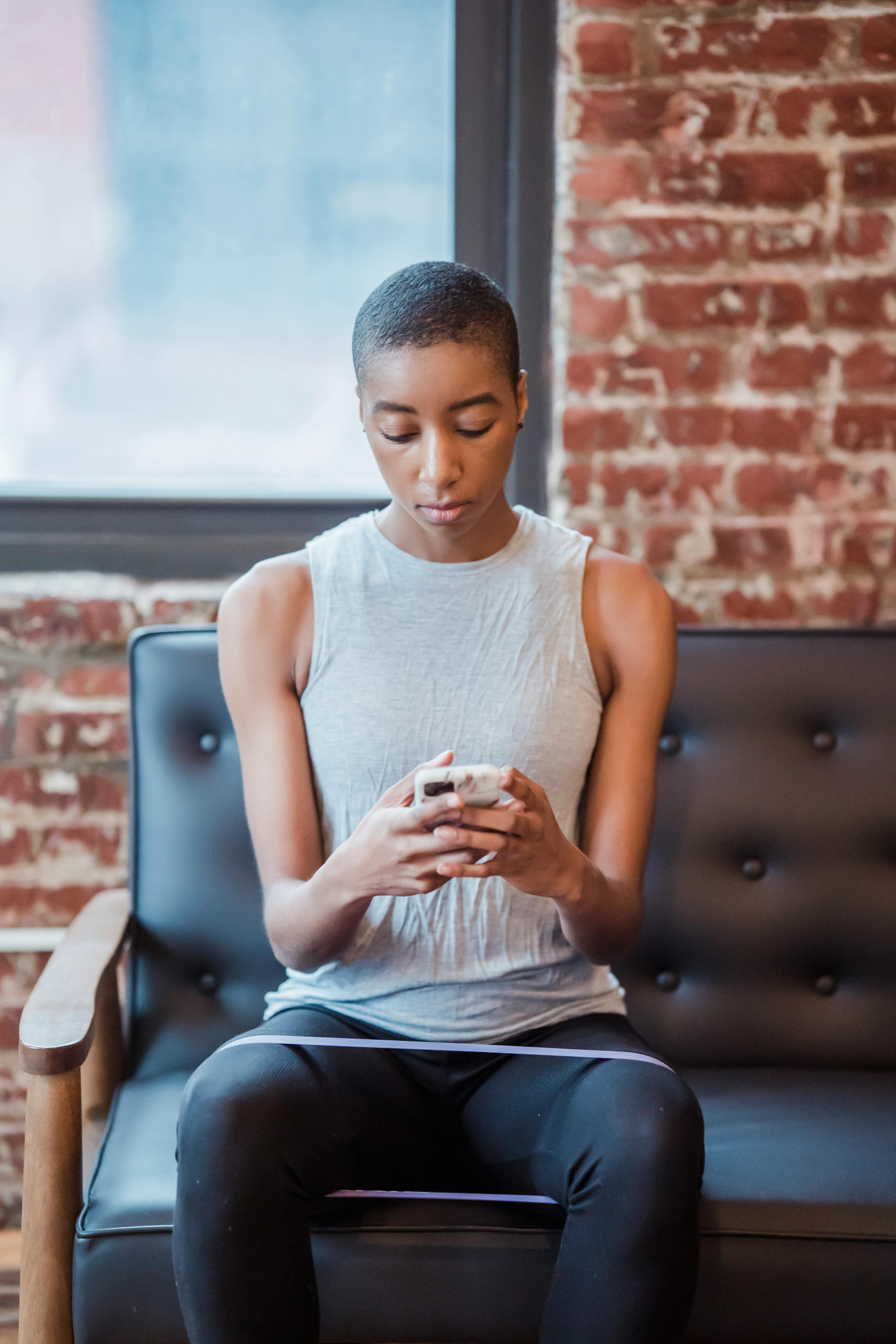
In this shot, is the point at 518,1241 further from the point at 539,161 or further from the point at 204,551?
the point at 539,161

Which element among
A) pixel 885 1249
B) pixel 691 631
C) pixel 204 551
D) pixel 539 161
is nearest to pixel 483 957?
pixel 885 1249

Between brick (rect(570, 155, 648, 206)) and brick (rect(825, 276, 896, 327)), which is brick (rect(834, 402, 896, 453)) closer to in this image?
brick (rect(825, 276, 896, 327))

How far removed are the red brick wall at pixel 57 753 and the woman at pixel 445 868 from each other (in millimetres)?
527

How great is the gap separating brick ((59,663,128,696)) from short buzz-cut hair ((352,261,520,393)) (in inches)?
29.7

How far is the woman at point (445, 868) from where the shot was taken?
91 centimetres

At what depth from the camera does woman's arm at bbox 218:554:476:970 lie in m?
1.01

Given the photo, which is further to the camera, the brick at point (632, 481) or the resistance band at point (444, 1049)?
the brick at point (632, 481)

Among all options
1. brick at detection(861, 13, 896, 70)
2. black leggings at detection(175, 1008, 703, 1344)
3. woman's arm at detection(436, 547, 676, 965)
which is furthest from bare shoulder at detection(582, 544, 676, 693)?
brick at detection(861, 13, 896, 70)

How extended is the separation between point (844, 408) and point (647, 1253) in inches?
47.7

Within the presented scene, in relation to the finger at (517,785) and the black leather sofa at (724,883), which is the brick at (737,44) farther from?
the finger at (517,785)

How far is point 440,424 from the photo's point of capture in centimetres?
106

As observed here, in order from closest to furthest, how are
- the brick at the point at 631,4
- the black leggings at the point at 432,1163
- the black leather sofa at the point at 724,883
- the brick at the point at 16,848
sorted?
the black leggings at the point at 432,1163 < the black leather sofa at the point at 724,883 < the brick at the point at 631,4 < the brick at the point at 16,848

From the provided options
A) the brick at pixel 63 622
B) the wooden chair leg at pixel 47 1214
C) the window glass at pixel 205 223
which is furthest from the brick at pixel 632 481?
the wooden chair leg at pixel 47 1214

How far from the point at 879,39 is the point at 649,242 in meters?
0.42
